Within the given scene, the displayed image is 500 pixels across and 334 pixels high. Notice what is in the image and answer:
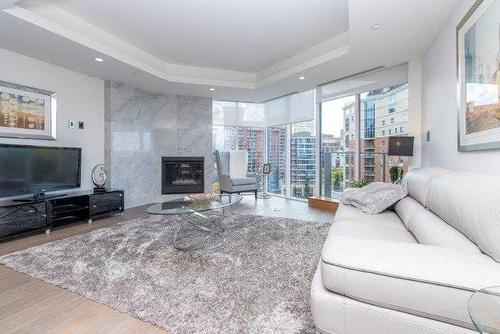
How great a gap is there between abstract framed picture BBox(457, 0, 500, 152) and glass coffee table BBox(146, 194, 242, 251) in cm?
234

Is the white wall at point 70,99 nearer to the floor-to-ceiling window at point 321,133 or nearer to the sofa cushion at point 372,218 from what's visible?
the floor-to-ceiling window at point 321,133

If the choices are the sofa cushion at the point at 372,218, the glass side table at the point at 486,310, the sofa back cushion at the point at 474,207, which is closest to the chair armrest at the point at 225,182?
the sofa cushion at the point at 372,218

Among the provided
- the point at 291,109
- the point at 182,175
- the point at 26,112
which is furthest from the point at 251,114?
the point at 26,112

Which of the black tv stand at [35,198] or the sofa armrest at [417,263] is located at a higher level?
the sofa armrest at [417,263]

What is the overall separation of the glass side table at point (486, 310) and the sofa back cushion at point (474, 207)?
32 cm

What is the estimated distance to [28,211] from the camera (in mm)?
3102

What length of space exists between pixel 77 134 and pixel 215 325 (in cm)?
404

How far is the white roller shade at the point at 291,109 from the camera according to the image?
→ 552 cm

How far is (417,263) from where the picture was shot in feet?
2.94

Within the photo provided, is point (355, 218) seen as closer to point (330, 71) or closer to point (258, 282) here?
point (258, 282)

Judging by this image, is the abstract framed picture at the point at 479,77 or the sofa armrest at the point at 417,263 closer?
the sofa armrest at the point at 417,263

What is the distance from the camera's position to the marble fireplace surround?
15.2 feet

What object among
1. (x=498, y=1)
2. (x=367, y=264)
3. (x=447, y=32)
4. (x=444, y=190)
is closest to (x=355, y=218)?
(x=444, y=190)

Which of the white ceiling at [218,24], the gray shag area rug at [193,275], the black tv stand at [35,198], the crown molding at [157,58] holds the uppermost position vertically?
the white ceiling at [218,24]
